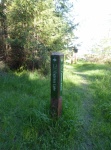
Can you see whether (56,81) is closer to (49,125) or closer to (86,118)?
(49,125)

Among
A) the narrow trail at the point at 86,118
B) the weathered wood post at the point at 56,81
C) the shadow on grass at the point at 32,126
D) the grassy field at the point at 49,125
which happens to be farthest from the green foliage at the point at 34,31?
the weathered wood post at the point at 56,81

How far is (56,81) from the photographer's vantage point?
3.50 meters

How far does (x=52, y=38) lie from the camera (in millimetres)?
7789

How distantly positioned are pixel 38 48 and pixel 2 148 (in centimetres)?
529

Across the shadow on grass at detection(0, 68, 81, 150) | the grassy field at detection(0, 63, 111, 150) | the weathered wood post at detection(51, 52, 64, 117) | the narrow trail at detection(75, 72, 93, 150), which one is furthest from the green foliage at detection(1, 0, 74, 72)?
the weathered wood post at detection(51, 52, 64, 117)

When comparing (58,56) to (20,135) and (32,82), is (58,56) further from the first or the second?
(32,82)

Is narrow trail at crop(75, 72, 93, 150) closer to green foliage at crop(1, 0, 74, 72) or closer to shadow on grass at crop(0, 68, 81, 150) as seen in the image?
shadow on grass at crop(0, 68, 81, 150)

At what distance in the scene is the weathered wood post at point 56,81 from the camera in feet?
11.2

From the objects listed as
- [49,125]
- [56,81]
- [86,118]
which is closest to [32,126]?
[49,125]

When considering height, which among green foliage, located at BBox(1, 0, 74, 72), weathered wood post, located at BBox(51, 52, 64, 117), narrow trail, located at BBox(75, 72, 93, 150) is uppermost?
green foliage, located at BBox(1, 0, 74, 72)

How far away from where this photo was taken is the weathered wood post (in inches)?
135

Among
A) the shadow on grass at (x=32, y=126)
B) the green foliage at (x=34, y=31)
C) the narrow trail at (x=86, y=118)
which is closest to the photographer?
the shadow on grass at (x=32, y=126)

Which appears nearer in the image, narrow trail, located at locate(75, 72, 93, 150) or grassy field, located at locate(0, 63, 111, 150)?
grassy field, located at locate(0, 63, 111, 150)

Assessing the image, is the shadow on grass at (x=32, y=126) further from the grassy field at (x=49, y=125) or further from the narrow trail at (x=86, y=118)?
the narrow trail at (x=86, y=118)
